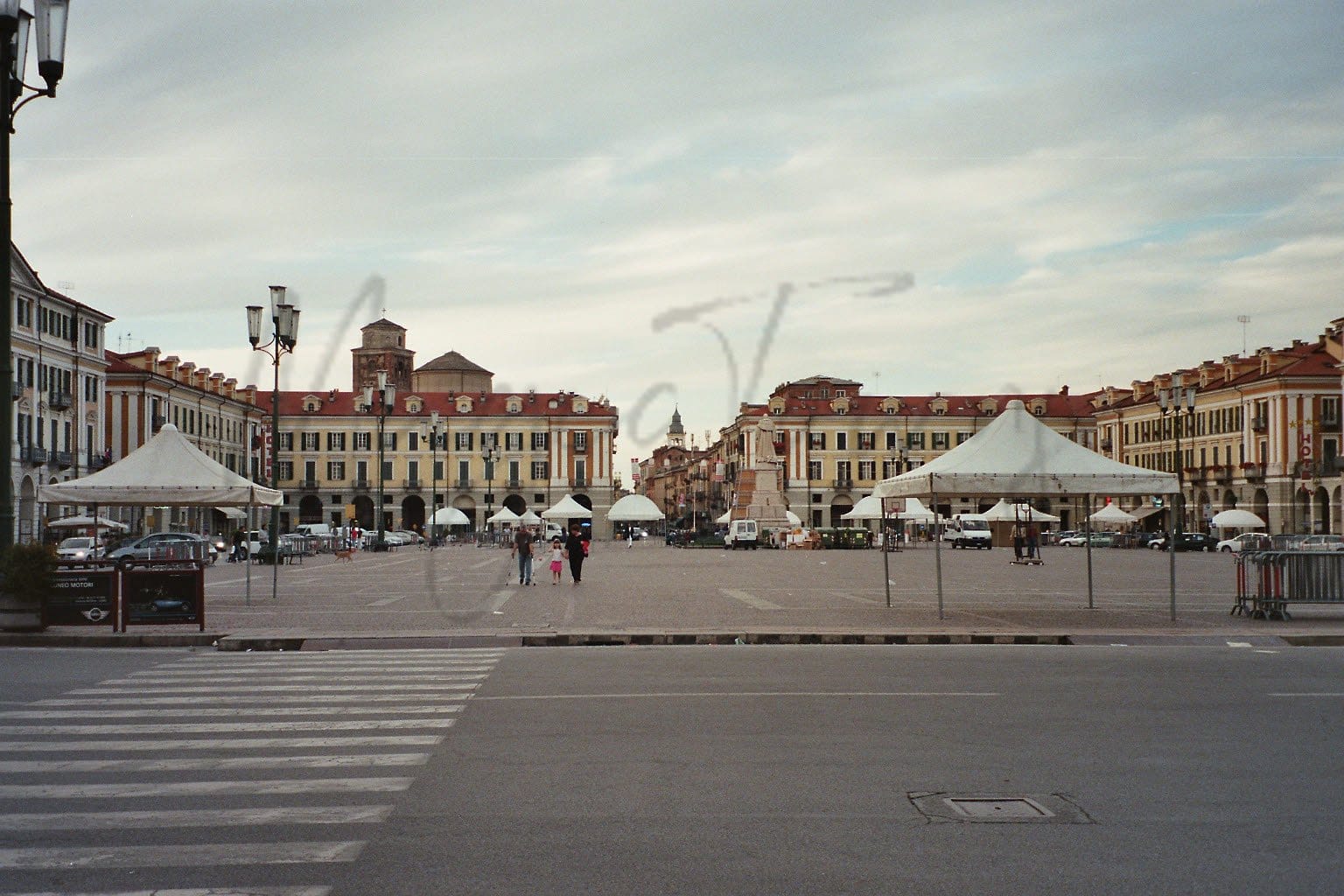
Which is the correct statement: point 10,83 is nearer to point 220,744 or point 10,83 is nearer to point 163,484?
point 163,484

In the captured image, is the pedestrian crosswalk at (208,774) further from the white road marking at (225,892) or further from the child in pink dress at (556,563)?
the child in pink dress at (556,563)

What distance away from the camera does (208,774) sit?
9.20 metres

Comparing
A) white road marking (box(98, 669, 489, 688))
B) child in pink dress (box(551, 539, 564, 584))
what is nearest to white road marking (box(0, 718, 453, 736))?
white road marking (box(98, 669, 489, 688))

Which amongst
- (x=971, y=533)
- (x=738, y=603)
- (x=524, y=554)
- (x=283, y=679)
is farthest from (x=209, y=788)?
(x=971, y=533)

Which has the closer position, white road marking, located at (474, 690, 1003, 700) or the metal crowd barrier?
white road marking, located at (474, 690, 1003, 700)

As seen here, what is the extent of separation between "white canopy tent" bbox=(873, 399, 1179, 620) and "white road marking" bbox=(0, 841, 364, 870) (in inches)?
671

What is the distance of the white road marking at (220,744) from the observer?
10.2 m

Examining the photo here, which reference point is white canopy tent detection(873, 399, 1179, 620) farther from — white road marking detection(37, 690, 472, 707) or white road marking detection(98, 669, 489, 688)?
white road marking detection(37, 690, 472, 707)

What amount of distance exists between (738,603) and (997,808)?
18.9 meters

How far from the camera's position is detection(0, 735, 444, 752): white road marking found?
10.2 meters

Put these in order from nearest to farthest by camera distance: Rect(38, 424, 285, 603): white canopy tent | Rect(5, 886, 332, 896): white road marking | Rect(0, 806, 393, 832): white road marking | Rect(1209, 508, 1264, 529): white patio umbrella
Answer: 1. Rect(5, 886, 332, 896): white road marking
2. Rect(0, 806, 393, 832): white road marking
3. Rect(38, 424, 285, 603): white canopy tent
4. Rect(1209, 508, 1264, 529): white patio umbrella

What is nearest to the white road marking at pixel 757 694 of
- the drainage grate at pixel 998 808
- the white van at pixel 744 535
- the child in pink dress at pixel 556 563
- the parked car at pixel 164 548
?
the drainage grate at pixel 998 808

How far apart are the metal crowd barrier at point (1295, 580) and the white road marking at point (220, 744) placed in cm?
1744

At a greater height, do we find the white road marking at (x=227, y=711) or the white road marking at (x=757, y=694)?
the white road marking at (x=227, y=711)
